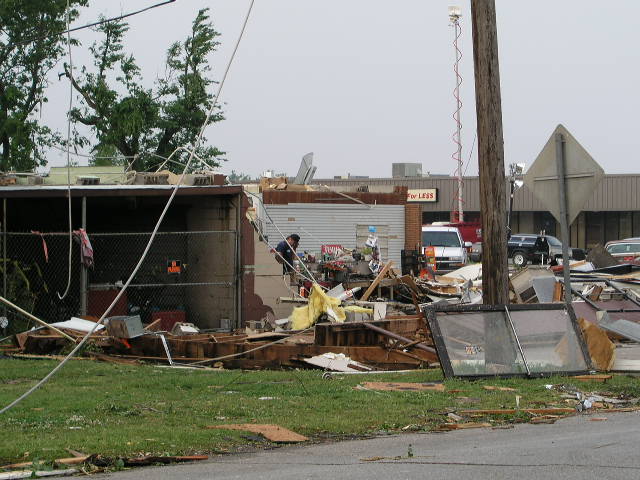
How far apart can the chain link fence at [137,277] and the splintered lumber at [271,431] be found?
11.4 meters

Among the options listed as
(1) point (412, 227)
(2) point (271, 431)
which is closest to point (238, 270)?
(1) point (412, 227)

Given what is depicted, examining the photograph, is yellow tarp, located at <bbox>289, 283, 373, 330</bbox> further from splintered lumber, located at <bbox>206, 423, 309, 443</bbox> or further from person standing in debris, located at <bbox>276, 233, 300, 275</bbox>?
splintered lumber, located at <bbox>206, 423, 309, 443</bbox>

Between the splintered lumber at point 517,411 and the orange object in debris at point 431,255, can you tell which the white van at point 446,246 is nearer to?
the orange object in debris at point 431,255

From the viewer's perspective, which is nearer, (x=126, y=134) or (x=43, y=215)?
(x=43, y=215)

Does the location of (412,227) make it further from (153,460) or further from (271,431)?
(153,460)

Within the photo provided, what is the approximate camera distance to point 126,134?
40.4 metres

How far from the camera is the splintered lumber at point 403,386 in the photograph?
1195 cm

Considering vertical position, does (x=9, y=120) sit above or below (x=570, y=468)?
above

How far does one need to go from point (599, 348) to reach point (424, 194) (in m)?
52.8

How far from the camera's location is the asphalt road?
725 centimetres

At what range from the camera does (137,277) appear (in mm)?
24906

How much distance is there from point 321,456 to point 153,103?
3482 centimetres

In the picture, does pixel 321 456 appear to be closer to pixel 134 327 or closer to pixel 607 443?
pixel 607 443

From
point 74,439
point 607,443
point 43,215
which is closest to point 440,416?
point 607,443
